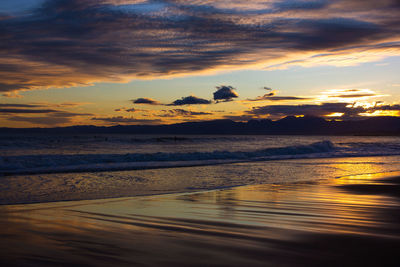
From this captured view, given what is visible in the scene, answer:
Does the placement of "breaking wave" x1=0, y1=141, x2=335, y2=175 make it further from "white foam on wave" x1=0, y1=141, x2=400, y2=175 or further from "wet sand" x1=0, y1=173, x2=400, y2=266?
"wet sand" x1=0, y1=173, x2=400, y2=266

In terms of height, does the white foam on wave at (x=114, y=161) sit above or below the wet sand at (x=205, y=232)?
below

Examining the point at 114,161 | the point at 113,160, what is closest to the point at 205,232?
the point at 114,161

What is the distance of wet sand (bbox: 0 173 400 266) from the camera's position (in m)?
3.89

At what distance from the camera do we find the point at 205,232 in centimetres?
507

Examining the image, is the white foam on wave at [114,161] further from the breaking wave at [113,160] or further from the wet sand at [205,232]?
the wet sand at [205,232]

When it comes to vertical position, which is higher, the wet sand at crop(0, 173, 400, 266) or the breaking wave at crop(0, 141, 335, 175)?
the wet sand at crop(0, 173, 400, 266)

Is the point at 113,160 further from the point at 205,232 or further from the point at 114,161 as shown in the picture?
the point at 205,232

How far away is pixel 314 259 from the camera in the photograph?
12.6ft

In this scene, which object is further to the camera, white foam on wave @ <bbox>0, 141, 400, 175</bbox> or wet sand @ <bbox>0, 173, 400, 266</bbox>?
white foam on wave @ <bbox>0, 141, 400, 175</bbox>

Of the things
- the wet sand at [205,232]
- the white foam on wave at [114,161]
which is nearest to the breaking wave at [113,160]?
the white foam on wave at [114,161]

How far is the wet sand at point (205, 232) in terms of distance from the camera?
3.89 m

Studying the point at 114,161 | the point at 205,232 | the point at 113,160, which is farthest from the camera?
the point at 113,160

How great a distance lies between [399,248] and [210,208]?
11.9 ft

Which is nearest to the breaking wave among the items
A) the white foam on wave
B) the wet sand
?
the white foam on wave
